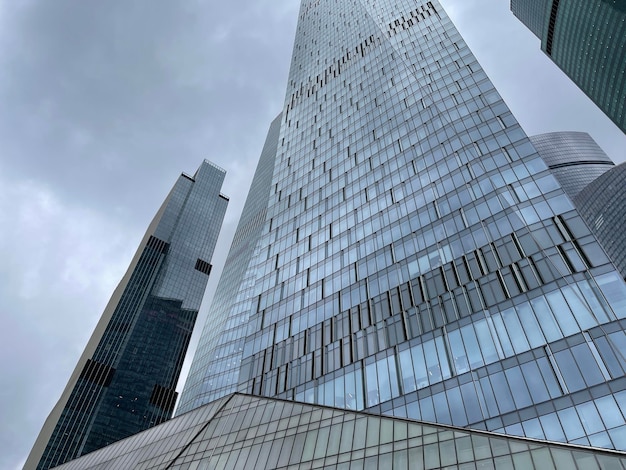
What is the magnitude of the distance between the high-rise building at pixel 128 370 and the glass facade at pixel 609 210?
15824cm

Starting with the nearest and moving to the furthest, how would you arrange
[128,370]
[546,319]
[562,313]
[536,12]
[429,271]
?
[562,313]
[546,319]
[429,271]
[128,370]
[536,12]

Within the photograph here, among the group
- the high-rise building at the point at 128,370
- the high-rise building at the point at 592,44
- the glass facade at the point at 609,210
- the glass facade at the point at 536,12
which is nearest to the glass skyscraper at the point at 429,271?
the high-rise building at the point at 128,370

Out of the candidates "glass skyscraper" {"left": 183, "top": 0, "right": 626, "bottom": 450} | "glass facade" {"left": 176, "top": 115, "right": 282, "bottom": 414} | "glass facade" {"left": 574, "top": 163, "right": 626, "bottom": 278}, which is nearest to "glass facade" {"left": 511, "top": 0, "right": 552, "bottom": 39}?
"glass facade" {"left": 574, "top": 163, "right": 626, "bottom": 278}

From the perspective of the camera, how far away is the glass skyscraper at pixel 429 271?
35.0 meters

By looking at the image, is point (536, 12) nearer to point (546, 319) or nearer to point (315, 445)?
point (546, 319)

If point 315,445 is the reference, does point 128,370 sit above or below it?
above

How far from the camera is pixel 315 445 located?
97.7ft

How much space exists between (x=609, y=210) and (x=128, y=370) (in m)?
182

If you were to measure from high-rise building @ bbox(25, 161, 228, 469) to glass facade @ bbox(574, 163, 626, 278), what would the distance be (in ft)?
519

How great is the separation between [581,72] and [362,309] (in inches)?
6061

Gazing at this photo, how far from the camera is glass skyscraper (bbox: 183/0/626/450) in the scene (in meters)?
35.0

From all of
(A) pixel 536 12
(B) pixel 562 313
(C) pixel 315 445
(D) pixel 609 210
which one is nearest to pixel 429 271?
(B) pixel 562 313

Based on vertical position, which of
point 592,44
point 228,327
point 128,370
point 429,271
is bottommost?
point 429,271

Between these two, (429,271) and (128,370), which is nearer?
(429,271)
